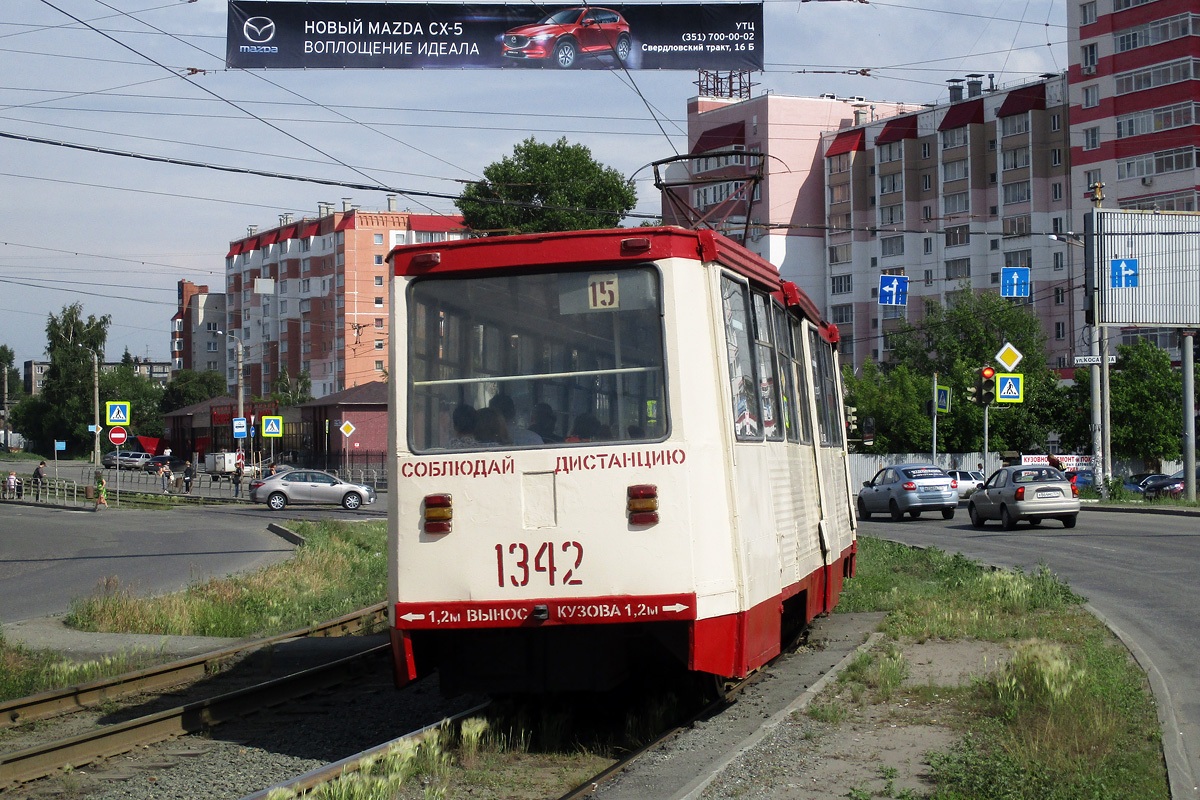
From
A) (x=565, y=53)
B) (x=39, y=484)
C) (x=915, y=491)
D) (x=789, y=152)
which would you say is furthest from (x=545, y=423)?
(x=789, y=152)

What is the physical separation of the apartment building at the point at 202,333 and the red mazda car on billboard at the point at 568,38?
13514cm

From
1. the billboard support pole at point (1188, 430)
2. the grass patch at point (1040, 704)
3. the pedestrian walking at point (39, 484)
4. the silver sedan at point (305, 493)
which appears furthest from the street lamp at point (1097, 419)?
the pedestrian walking at point (39, 484)

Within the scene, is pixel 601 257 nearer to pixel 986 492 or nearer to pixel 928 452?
pixel 986 492

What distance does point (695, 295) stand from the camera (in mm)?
8039

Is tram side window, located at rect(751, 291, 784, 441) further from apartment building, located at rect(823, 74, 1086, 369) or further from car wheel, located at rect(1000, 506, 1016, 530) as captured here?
apartment building, located at rect(823, 74, 1086, 369)

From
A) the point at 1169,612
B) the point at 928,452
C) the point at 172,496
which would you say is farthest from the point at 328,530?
the point at 928,452

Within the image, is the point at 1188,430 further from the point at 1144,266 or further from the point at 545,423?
the point at 545,423

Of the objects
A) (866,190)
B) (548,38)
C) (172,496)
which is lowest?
(172,496)

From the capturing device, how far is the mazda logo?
19953 mm

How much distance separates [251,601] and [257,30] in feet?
28.1

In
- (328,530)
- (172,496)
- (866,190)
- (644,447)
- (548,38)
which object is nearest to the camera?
(644,447)

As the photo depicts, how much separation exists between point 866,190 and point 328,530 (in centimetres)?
7014

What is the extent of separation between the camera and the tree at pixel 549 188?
67188 millimetres

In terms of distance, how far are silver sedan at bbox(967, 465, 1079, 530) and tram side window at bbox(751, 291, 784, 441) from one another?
20073mm
